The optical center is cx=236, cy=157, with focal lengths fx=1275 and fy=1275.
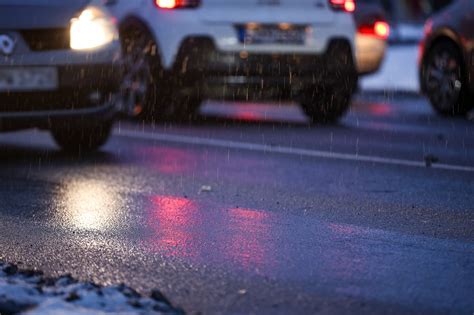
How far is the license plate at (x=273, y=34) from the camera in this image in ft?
39.3

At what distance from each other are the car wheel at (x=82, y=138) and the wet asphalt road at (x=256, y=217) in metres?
0.12

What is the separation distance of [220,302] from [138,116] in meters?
7.91

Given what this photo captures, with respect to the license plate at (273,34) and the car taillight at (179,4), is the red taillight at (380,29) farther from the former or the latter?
the car taillight at (179,4)

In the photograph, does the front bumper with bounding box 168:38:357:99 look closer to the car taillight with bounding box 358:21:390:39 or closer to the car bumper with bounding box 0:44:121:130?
the car bumper with bounding box 0:44:121:130

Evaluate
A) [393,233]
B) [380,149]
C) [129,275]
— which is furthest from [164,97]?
[129,275]

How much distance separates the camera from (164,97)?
12.2 metres

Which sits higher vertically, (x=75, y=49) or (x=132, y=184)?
(x=75, y=49)

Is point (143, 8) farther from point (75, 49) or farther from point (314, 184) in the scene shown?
point (314, 184)

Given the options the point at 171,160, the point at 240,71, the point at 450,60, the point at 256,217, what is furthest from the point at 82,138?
the point at 450,60

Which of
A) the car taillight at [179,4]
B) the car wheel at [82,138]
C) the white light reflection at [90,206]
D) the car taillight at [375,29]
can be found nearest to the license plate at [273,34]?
the car taillight at [179,4]

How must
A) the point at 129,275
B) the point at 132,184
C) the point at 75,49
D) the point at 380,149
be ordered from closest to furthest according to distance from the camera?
the point at 129,275, the point at 132,184, the point at 75,49, the point at 380,149

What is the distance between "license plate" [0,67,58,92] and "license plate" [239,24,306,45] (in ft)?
10.5

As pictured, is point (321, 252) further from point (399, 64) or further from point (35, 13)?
point (399, 64)

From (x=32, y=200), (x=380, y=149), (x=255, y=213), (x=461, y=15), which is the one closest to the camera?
(x=255, y=213)
